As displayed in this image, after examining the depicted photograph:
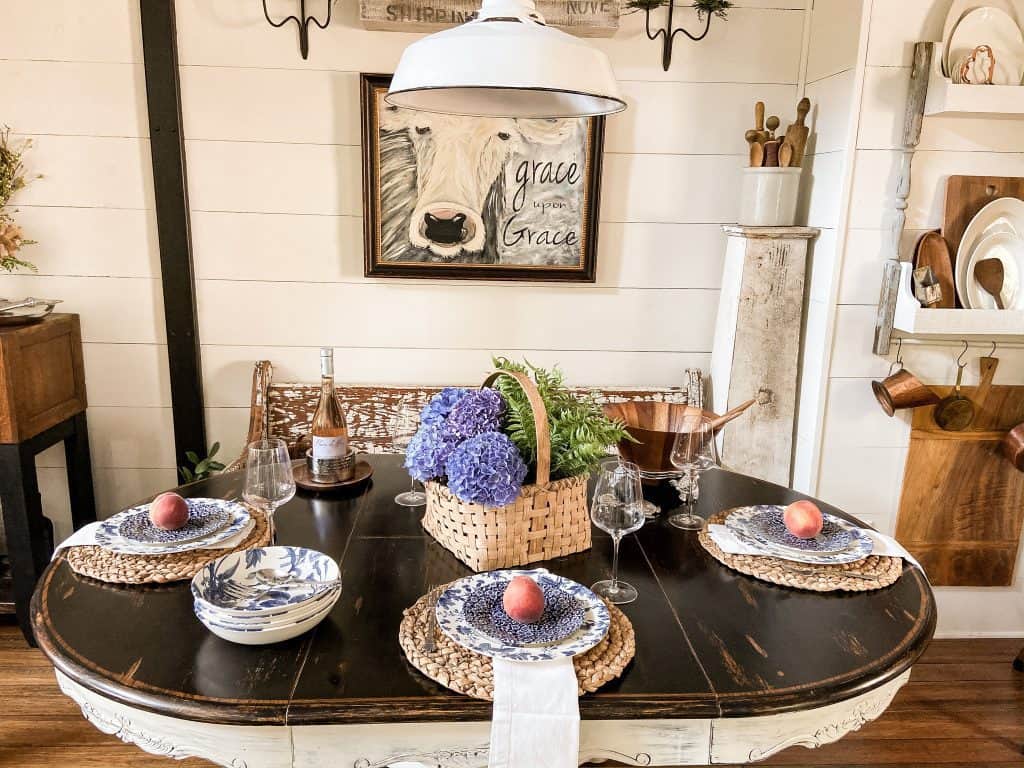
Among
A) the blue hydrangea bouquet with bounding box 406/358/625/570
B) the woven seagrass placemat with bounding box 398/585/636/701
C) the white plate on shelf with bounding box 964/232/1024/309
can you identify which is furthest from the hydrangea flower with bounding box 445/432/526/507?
the white plate on shelf with bounding box 964/232/1024/309

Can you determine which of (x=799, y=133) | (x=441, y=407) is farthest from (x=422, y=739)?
(x=799, y=133)

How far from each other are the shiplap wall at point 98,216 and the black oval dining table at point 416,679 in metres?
1.48

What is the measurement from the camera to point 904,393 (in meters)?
2.37

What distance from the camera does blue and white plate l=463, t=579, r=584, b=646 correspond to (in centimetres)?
115

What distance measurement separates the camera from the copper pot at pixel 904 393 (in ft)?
Result: 7.77

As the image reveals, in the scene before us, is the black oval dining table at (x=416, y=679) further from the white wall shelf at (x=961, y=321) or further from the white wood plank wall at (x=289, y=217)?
the white wood plank wall at (x=289, y=217)

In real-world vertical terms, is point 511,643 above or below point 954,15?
below

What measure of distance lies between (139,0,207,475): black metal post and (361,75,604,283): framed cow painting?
1.94 ft

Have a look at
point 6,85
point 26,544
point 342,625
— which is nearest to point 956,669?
point 342,625

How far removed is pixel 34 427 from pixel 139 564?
1243 mm

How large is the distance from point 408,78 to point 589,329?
1.67m

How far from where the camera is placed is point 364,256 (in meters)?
2.65

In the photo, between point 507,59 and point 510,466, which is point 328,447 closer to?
point 510,466

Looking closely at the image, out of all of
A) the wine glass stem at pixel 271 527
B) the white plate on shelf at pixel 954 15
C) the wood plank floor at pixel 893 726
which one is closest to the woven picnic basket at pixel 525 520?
the wine glass stem at pixel 271 527
